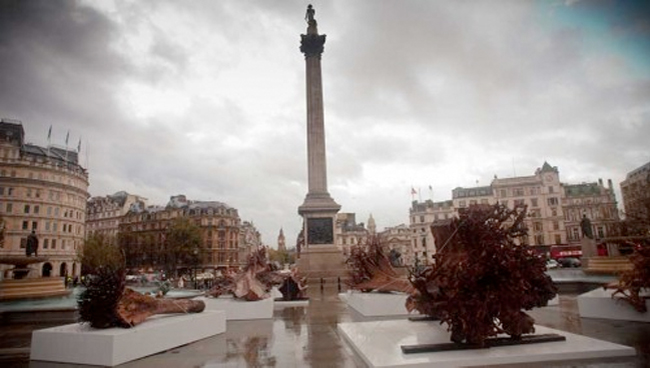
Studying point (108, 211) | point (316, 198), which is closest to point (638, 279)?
point (316, 198)

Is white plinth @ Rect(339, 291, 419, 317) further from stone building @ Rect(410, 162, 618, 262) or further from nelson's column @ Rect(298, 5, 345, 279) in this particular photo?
stone building @ Rect(410, 162, 618, 262)

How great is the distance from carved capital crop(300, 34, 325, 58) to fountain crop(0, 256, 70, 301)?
105 feet

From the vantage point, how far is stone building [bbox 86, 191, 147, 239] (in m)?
103

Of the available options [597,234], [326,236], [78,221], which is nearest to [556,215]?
[597,234]

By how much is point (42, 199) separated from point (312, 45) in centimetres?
5750

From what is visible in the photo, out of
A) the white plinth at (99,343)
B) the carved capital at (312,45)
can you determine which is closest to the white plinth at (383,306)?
the white plinth at (99,343)

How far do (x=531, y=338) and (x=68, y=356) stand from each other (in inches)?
349

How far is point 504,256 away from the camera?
256 inches

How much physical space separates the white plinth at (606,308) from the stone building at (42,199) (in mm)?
69099

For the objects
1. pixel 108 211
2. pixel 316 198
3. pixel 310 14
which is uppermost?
pixel 310 14

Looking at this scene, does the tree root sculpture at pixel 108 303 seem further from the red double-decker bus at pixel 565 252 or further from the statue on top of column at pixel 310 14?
the red double-decker bus at pixel 565 252

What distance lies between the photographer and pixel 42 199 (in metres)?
65.9

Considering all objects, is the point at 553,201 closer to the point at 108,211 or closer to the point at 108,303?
the point at 108,303

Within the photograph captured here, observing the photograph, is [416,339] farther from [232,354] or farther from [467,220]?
[232,354]
